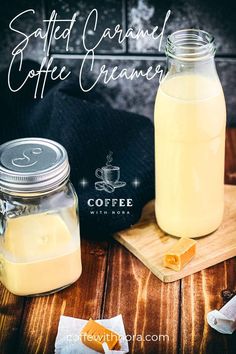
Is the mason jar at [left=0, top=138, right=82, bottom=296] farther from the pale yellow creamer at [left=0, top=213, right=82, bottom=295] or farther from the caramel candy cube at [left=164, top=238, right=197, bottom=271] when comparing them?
the caramel candy cube at [left=164, top=238, right=197, bottom=271]

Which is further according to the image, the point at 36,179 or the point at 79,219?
the point at 79,219

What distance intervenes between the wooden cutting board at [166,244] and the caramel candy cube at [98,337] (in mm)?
140

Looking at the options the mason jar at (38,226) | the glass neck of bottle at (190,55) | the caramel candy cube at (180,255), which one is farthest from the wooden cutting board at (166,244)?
the glass neck of bottle at (190,55)

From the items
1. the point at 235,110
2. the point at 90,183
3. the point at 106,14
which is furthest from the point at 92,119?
the point at 235,110

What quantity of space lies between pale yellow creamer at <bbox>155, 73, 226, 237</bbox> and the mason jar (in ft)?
0.51

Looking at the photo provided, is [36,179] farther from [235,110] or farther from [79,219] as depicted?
[235,110]

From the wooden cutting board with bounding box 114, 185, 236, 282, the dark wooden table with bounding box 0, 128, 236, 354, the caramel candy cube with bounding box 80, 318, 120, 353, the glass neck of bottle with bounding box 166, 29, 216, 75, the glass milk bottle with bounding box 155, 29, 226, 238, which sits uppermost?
the glass neck of bottle with bounding box 166, 29, 216, 75

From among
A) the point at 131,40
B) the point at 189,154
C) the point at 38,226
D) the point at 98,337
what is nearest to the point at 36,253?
the point at 38,226

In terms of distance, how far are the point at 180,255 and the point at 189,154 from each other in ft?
0.49

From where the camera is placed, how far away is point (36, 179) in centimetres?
100

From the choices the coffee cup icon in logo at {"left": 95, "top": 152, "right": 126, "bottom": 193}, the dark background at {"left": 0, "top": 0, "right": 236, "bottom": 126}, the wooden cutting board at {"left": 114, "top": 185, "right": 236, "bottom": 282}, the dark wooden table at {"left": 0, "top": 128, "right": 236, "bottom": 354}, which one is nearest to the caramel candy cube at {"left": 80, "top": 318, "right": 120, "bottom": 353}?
the dark wooden table at {"left": 0, "top": 128, "right": 236, "bottom": 354}

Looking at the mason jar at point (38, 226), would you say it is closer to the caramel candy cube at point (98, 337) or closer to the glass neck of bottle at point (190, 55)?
the caramel candy cube at point (98, 337)

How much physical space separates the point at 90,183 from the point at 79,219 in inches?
3.0

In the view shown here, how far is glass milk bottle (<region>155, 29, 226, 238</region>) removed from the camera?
1.06 m
